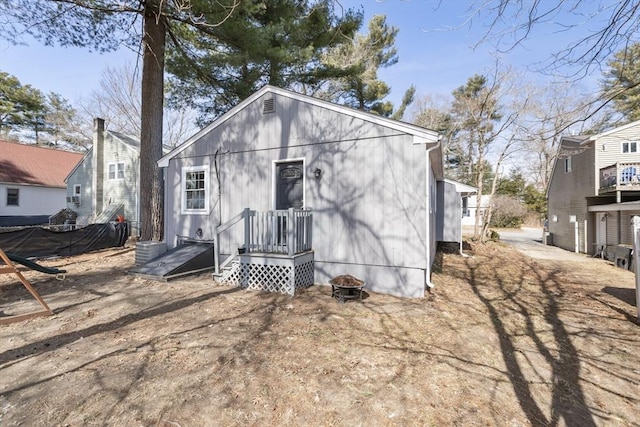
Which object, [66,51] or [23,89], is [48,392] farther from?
[23,89]

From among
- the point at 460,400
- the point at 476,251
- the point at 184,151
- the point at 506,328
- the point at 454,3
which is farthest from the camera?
the point at 476,251

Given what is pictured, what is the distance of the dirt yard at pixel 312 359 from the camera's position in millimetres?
2619

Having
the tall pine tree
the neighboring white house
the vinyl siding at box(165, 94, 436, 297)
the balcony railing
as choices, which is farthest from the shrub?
the neighboring white house

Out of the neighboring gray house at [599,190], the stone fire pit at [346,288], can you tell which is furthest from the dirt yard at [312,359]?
the neighboring gray house at [599,190]

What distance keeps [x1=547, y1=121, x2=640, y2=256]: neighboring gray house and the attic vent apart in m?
11.3

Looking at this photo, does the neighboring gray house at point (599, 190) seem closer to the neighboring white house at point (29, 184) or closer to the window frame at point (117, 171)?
the window frame at point (117, 171)

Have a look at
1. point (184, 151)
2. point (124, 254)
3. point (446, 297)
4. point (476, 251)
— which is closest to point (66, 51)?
point (184, 151)

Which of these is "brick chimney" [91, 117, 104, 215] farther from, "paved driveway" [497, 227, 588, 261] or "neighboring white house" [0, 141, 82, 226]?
"paved driveway" [497, 227, 588, 261]

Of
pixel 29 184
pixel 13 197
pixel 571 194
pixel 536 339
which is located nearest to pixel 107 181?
pixel 29 184

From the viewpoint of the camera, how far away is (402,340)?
404cm

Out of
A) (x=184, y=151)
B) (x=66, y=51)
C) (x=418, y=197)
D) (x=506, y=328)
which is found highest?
(x=66, y=51)

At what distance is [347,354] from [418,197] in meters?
3.36

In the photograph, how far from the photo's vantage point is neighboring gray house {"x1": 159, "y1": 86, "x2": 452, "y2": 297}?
19.6 feet

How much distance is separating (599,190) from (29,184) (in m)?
31.3
